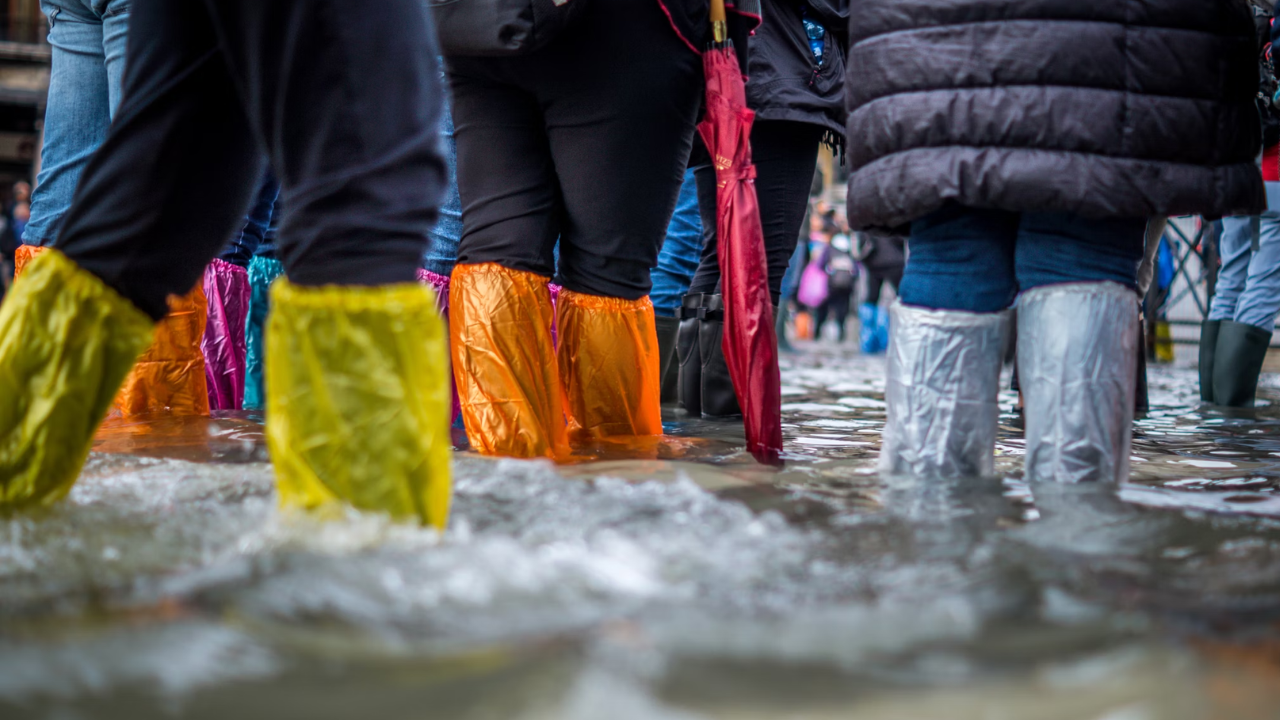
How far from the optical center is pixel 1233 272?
393 cm

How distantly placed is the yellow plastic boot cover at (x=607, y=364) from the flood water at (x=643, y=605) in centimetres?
61

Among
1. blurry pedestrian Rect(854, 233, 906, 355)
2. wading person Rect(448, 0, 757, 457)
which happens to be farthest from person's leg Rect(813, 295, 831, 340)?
wading person Rect(448, 0, 757, 457)

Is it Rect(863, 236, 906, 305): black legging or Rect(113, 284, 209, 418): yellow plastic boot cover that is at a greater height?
Rect(863, 236, 906, 305): black legging

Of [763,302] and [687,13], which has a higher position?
[687,13]

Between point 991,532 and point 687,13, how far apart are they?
118cm

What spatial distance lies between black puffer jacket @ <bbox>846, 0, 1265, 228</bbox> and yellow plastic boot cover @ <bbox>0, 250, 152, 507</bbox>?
1176mm

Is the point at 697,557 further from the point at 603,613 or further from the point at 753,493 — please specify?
the point at 753,493

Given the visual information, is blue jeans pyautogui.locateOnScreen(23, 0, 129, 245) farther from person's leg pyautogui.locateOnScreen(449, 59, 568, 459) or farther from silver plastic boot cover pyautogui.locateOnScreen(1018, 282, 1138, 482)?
silver plastic boot cover pyautogui.locateOnScreen(1018, 282, 1138, 482)

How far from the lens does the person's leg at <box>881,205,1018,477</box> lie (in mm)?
1610

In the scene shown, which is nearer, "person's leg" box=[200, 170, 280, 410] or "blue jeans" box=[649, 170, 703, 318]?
"person's leg" box=[200, 170, 280, 410]

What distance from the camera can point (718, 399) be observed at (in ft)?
9.57

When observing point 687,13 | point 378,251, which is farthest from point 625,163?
point 378,251

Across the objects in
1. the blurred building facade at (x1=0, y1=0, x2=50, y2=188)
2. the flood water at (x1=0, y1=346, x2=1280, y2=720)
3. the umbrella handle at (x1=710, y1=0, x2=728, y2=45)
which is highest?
the blurred building facade at (x1=0, y1=0, x2=50, y2=188)

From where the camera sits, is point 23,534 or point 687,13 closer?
point 23,534
